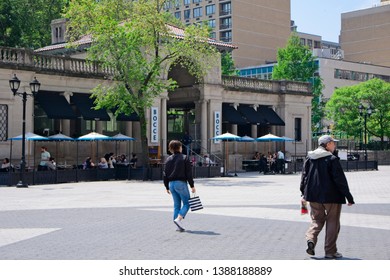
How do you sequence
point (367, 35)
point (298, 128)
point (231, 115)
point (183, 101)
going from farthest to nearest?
1. point (367, 35)
2. point (298, 128)
3. point (231, 115)
4. point (183, 101)

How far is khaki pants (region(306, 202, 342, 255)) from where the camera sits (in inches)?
386

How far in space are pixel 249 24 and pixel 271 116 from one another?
6017 centimetres

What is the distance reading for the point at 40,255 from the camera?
10.2 metres

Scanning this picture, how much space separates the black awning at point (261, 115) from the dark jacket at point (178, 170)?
36.4 metres

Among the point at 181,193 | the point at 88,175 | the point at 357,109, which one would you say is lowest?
the point at 88,175

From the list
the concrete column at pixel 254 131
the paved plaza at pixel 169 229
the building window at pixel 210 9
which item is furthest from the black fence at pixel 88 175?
the building window at pixel 210 9

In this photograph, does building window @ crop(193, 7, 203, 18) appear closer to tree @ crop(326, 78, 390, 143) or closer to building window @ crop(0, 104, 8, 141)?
tree @ crop(326, 78, 390, 143)

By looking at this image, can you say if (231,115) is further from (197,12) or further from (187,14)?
(187,14)

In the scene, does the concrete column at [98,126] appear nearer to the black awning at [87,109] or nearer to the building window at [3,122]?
the black awning at [87,109]

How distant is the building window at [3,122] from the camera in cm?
3412

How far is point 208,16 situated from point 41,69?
79499 mm

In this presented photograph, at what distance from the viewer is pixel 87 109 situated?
126 ft

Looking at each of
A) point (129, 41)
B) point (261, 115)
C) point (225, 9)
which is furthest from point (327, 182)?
point (225, 9)

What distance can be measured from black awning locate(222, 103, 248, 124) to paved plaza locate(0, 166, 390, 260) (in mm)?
25160
